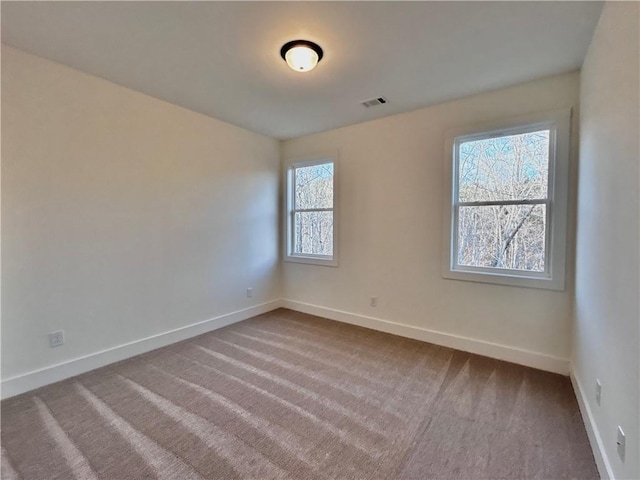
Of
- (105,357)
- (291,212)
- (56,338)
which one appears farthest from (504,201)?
(56,338)

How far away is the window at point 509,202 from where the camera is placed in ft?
8.14

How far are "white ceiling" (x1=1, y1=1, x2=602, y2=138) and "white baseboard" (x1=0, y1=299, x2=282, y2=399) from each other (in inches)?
95.9

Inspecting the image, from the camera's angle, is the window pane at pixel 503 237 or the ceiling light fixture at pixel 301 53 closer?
the ceiling light fixture at pixel 301 53

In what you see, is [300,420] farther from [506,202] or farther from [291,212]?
[291,212]

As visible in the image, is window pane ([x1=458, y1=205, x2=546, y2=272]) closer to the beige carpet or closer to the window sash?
the window sash

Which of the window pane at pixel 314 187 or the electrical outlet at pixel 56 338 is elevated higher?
the window pane at pixel 314 187

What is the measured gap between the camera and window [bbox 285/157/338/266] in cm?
401

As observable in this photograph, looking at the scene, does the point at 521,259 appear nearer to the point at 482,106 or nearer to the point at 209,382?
the point at 482,106

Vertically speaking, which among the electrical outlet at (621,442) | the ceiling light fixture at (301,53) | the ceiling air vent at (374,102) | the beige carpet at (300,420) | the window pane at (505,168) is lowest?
the beige carpet at (300,420)

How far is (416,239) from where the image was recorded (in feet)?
10.6

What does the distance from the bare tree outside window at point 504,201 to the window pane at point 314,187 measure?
168 centimetres

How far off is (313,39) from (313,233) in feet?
8.49

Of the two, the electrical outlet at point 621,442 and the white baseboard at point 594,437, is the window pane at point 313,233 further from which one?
the electrical outlet at point 621,442

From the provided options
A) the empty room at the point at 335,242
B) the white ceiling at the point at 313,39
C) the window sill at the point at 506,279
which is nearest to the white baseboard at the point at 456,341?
the empty room at the point at 335,242
